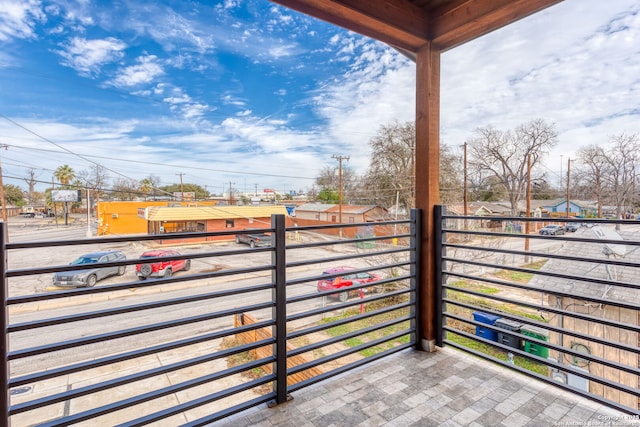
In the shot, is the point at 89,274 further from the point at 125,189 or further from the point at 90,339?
the point at 125,189

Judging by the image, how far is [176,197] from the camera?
3369 mm

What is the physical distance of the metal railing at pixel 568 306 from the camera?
1646mm

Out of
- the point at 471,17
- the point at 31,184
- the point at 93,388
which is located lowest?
the point at 93,388

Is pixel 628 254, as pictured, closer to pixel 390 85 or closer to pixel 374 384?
pixel 374 384

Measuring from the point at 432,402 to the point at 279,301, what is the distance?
1.04 m

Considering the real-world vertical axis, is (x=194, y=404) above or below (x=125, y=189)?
below

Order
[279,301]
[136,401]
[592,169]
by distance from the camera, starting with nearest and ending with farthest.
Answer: [136,401] → [279,301] → [592,169]

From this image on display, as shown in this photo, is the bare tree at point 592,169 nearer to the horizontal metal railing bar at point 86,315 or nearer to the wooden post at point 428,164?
the wooden post at point 428,164

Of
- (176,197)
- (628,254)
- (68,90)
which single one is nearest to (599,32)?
(628,254)

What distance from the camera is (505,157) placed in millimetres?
7082

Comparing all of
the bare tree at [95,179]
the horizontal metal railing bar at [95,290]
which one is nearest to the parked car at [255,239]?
the horizontal metal railing bar at [95,290]

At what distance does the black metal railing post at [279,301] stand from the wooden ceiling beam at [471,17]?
173 cm

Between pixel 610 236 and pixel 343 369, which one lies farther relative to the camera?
pixel 610 236

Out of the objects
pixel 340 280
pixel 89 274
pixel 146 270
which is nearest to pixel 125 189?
pixel 146 270
